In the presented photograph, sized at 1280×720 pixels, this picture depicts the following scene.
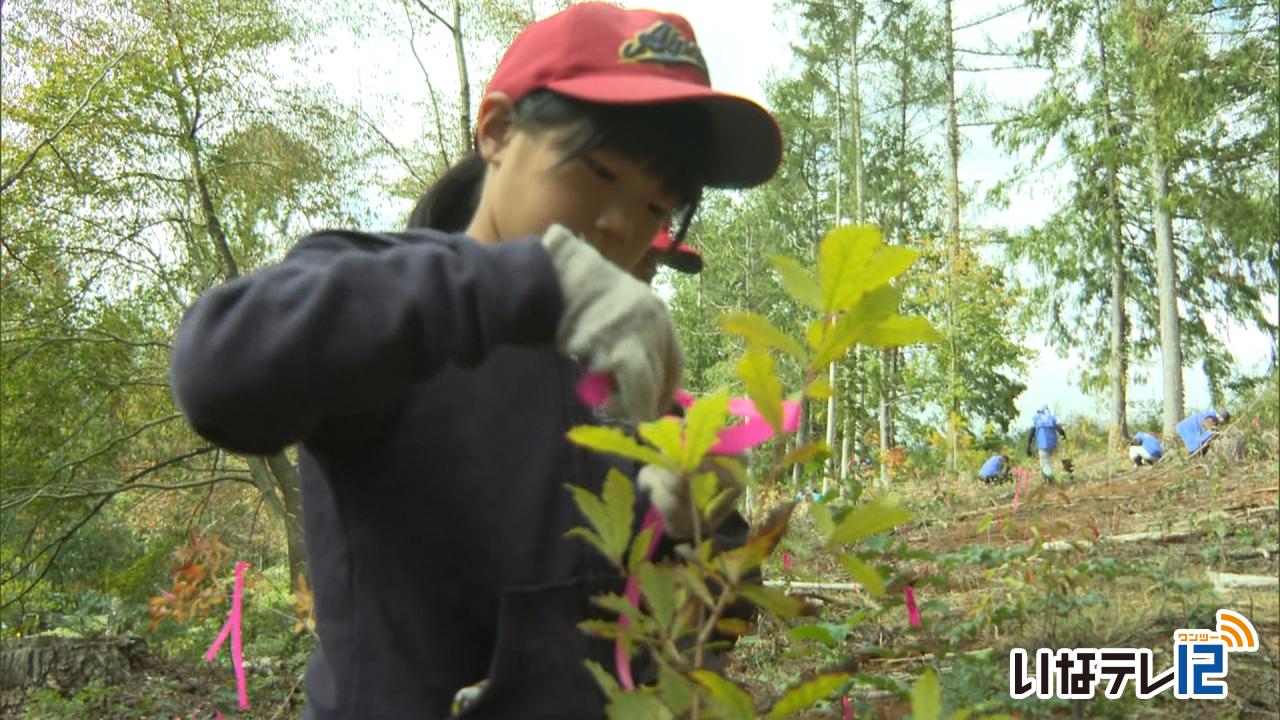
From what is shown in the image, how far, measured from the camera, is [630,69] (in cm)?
93

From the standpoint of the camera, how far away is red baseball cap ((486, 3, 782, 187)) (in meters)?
0.89

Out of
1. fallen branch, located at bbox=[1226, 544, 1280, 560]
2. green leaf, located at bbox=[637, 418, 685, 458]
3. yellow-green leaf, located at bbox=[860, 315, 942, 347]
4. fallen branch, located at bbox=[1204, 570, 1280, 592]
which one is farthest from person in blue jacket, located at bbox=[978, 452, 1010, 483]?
green leaf, located at bbox=[637, 418, 685, 458]

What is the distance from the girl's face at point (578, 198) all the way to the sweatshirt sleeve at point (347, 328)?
20 cm

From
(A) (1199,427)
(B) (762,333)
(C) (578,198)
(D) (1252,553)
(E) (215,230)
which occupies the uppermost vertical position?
(E) (215,230)

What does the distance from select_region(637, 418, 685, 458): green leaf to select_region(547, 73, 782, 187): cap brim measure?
1.37 ft

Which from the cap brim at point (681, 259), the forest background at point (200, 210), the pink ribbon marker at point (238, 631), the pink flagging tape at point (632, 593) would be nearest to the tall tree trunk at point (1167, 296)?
the forest background at point (200, 210)

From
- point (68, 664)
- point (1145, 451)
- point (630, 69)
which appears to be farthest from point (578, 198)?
point (1145, 451)

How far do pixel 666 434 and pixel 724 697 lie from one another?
0.52 ft

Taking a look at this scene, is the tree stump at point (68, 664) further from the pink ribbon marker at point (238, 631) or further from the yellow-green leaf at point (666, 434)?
the yellow-green leaf at point (666, 434)

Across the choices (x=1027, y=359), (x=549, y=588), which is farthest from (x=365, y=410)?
(x=1027, y=359)

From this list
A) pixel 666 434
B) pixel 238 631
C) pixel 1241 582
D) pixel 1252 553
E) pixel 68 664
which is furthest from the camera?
pixel 68 664

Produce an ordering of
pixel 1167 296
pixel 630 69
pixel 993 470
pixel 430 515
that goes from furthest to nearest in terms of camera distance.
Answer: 1. pixel 1167 296
2. pixel 993 470
3. pixel 630 69
4. pixel 430 515

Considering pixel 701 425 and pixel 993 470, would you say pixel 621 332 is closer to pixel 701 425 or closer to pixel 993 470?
pixel 701 425

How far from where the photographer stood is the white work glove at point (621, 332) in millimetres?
575
